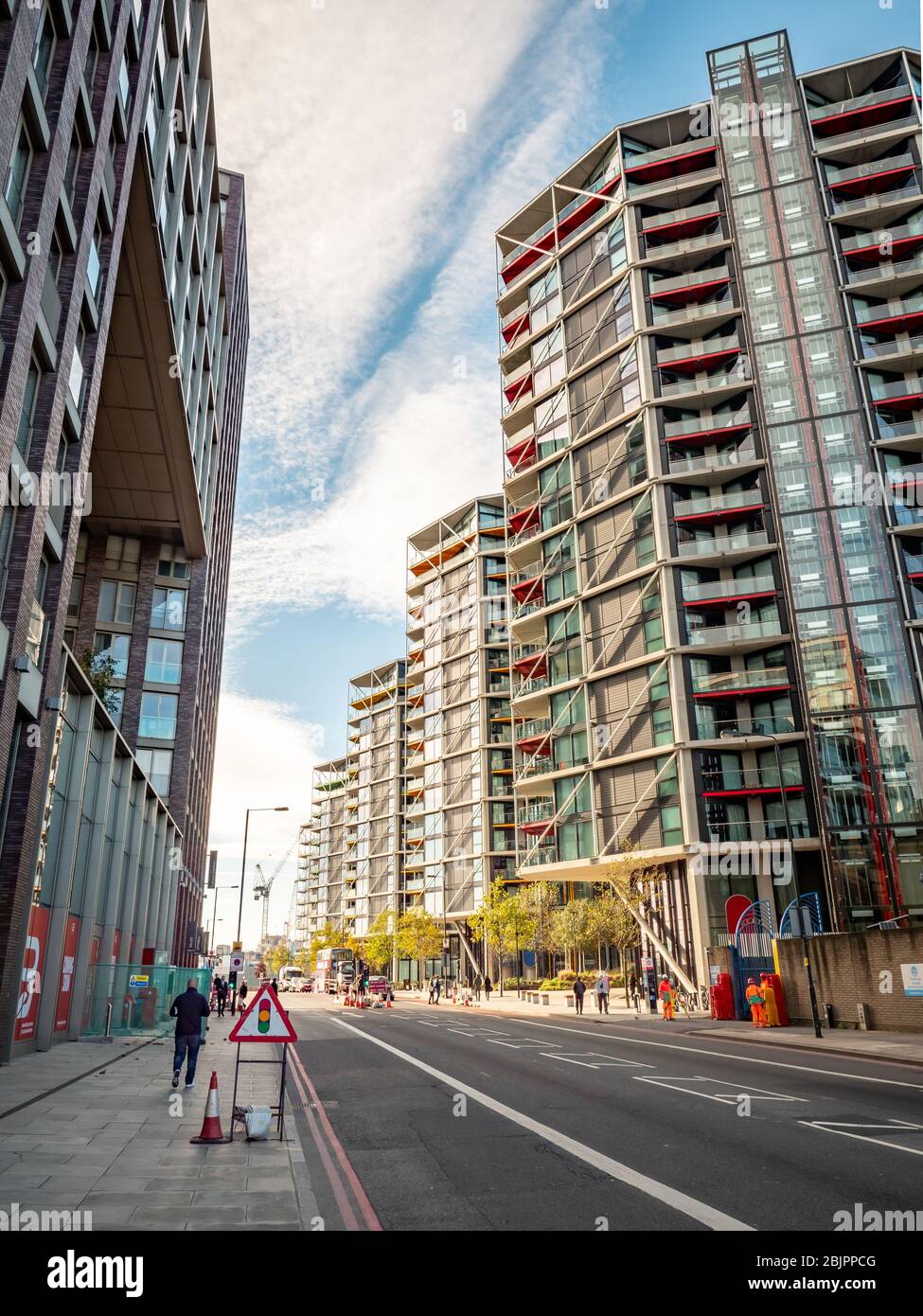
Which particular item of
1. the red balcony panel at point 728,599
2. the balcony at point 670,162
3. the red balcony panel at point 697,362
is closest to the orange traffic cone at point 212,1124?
the red balcony panel at point 728,599

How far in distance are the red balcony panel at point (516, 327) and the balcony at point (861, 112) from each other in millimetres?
20661

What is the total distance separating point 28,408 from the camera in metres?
19.5

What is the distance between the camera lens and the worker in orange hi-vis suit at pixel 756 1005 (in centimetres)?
2967

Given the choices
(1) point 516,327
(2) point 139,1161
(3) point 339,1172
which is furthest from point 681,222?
(2) point 139,1161

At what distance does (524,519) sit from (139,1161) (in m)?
55.2

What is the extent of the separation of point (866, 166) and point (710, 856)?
39.0 m

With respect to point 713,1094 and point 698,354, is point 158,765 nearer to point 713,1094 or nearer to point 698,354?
point 698,354

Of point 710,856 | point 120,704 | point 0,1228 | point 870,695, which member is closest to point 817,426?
point 870,695

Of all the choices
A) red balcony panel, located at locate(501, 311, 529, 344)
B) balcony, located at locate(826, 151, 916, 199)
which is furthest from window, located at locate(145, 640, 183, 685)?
balcony, located at locate(826, 151, 916, 199)

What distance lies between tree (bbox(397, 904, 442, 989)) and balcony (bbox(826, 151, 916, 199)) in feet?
217

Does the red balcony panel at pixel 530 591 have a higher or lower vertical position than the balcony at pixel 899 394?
lower

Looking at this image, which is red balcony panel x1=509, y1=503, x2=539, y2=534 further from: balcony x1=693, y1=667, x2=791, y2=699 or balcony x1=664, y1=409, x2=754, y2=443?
balcony x1=693, y1=667, x2=791, y2=699

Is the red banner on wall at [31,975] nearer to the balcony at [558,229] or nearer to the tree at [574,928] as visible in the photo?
the tree at [574,928]

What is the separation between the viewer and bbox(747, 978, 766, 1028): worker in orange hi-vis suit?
29.7 metres
